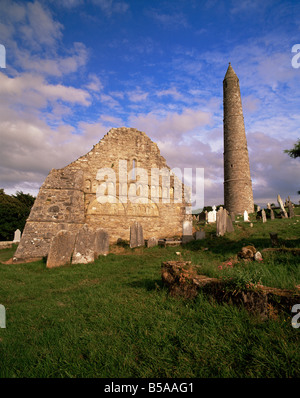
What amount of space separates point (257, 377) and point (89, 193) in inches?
466

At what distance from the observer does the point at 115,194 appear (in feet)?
42.4

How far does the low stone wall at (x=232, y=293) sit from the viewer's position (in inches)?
99.0

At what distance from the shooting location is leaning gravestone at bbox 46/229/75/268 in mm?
7672

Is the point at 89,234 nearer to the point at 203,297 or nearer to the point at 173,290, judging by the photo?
the point at 173,290

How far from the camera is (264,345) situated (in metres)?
2.08

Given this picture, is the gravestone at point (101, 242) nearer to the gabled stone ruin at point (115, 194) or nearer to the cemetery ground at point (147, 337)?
the gabled stone ruin at point (115, 194)

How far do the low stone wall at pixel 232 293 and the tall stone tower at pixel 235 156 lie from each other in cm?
2225

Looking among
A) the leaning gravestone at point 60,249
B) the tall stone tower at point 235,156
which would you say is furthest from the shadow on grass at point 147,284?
the tall stone tower at point 235,156

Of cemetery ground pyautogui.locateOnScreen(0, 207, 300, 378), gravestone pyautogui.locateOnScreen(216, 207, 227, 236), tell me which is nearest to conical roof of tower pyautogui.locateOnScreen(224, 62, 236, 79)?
gravestone pyautogui.locateOnScreen(216, 207, 227, 236)

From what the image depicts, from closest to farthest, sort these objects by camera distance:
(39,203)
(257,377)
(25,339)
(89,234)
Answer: (257,377) → (25,339) → (89,234) → (39,203)

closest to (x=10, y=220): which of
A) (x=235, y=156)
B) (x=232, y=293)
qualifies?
(x=232, y=293)

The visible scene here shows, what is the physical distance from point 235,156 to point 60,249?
73.5 ft

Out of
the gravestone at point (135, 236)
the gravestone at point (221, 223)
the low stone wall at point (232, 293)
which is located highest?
the gravestone at point (221, 223)
